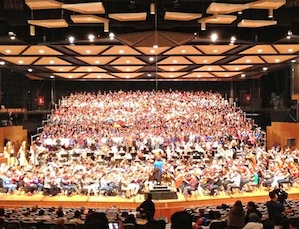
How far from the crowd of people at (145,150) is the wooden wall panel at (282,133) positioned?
0.92 meters

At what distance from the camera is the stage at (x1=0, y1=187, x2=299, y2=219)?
1317 centimetres

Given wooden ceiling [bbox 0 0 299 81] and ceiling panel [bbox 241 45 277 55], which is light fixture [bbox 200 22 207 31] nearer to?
wooden ceiling [bbox 0 0 299 81]

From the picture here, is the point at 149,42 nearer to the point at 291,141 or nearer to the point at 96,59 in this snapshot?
the point at 96,59

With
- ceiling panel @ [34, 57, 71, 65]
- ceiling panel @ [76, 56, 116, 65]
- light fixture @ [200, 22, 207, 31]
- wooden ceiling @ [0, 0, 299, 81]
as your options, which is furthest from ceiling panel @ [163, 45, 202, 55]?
ceiling panel @ [34, 57, 71, 65]

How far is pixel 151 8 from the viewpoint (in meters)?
11.0

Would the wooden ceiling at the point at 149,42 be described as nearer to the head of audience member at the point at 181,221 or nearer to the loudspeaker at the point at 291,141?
the loudspeaker at the point at 291,141

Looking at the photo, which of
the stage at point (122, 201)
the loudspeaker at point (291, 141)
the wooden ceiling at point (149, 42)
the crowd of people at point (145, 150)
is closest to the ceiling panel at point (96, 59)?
the wooden ceiling at point (149, 42)

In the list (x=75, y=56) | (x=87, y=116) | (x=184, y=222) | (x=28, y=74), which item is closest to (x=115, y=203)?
(x=75, y=56)

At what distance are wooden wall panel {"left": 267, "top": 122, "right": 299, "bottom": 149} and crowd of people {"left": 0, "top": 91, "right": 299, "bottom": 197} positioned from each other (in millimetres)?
920

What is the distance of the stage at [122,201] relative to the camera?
43.2ft

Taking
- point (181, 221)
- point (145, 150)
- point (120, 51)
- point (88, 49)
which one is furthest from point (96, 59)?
point (181, 221)

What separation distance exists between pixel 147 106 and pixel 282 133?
7526 millimetres

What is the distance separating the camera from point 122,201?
13398mm

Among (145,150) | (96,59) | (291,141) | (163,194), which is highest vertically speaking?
(96,59)
